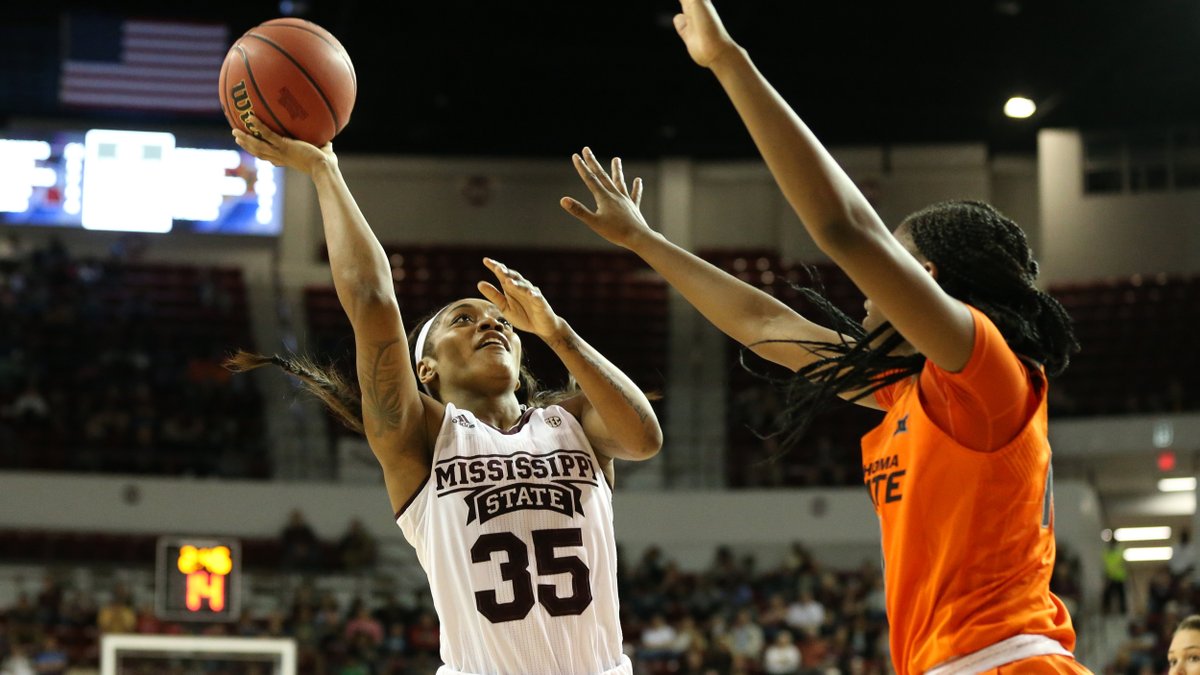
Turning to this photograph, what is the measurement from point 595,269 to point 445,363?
57.9ft

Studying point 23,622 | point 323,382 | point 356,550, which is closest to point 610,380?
point 323,382

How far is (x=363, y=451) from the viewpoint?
18.1m

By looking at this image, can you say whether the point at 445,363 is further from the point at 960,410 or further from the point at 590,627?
the point at 960,410

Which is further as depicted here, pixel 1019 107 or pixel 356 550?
pixel 1019 107

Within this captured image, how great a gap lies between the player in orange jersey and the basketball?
1.56m

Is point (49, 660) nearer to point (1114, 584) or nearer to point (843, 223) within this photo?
point (1114, 584)

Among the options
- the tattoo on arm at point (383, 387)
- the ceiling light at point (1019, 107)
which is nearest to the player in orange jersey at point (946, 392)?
the tattoo on arm at point (383, 387)

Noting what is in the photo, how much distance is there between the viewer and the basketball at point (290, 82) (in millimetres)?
3643

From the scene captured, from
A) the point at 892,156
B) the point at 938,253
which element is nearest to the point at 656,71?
the point at 892,156

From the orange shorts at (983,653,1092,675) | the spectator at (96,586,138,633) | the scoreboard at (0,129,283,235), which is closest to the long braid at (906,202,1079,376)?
the orange shorts at (983,653,1092,675)

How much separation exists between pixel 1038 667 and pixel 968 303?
0.61 m

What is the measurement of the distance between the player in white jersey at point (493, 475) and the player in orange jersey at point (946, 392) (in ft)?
3.46

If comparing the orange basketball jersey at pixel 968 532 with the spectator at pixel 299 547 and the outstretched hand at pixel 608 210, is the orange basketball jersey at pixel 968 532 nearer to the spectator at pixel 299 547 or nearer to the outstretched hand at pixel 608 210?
the outstretched hand at pixel 608 210

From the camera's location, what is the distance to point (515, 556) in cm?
343
